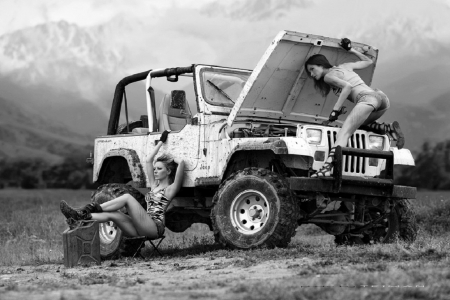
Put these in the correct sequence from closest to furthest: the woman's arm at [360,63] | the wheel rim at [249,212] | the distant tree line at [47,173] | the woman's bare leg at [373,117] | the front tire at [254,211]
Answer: the front tire at [254,211] < the wheel rim at [249,212] < the woman's bare leg at [373,117] < the woman's arm at [360,63] < the distant tree line at [47,173]

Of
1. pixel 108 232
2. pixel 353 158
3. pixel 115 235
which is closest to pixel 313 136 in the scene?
pixel 353 158

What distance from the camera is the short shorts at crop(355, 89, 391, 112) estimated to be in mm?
10734

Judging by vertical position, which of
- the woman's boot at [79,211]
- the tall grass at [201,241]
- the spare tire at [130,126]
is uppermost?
the spare tire at [130,126]

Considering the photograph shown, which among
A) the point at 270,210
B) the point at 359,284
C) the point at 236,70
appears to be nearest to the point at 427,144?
the point at 236,70

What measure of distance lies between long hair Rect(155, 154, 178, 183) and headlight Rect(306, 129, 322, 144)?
201 centimetres

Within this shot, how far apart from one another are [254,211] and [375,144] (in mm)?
1799

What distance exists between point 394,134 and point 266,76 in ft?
5.79

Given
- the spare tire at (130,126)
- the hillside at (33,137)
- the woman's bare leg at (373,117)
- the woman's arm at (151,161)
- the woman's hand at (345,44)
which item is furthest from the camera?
the hillside at (33,137)

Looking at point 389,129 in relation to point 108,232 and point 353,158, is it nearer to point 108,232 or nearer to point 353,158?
point 353,158

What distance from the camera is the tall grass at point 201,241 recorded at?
9230mm

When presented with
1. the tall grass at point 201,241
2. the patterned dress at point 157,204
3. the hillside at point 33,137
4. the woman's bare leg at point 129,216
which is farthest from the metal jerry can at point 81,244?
the hillside at point 33,137

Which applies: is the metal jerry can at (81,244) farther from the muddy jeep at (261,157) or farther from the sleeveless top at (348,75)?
the sleeveless top at (348,75)

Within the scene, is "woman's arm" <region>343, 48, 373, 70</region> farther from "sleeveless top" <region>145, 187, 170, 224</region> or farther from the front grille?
"sleeveless top" <region>145, 187, 170, 224</region>

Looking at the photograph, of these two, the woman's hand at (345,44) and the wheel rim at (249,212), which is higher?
the woman's hand at (345,44)
